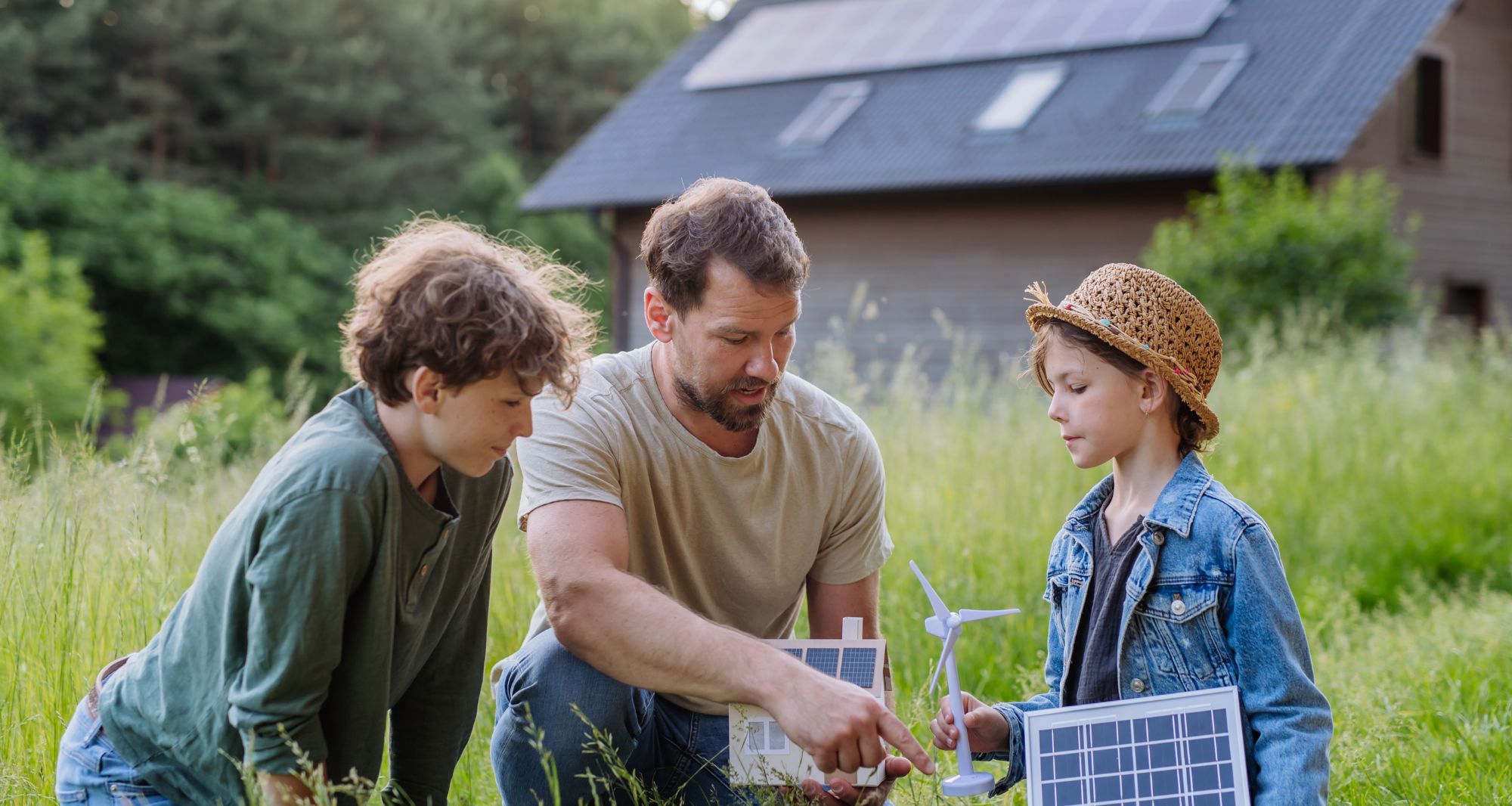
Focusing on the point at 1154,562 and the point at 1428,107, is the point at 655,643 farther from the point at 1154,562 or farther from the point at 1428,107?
the point at 1428,107

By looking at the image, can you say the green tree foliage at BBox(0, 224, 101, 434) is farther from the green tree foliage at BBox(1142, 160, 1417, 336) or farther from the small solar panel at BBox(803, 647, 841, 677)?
the small solar panel at BBox(803, 647, 841, 677)

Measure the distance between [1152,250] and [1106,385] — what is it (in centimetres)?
1382

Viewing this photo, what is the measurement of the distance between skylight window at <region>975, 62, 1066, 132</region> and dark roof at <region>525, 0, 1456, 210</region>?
13 centimetres

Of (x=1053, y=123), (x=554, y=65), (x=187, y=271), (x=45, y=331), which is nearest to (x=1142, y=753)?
(x=1053, y=123)

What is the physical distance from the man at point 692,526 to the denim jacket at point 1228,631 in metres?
0.51

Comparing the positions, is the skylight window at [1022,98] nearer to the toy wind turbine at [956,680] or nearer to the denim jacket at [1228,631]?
the denim jacket at [1228,631]

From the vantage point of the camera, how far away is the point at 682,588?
3150 mm

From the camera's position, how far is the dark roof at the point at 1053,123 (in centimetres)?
1736

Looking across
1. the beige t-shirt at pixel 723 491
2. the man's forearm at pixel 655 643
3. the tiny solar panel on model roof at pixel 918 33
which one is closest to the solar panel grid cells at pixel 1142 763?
the man's forearm at pixel 655 643

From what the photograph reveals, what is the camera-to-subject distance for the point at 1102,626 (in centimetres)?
280

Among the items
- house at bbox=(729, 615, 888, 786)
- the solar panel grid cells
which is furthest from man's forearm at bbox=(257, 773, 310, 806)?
the solar panel grid cells

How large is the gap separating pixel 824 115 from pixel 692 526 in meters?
19.4

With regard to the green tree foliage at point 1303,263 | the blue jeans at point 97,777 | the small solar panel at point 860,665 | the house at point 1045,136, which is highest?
the house at point 1045,136

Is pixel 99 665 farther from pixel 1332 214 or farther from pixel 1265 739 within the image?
pixel 1332 214
